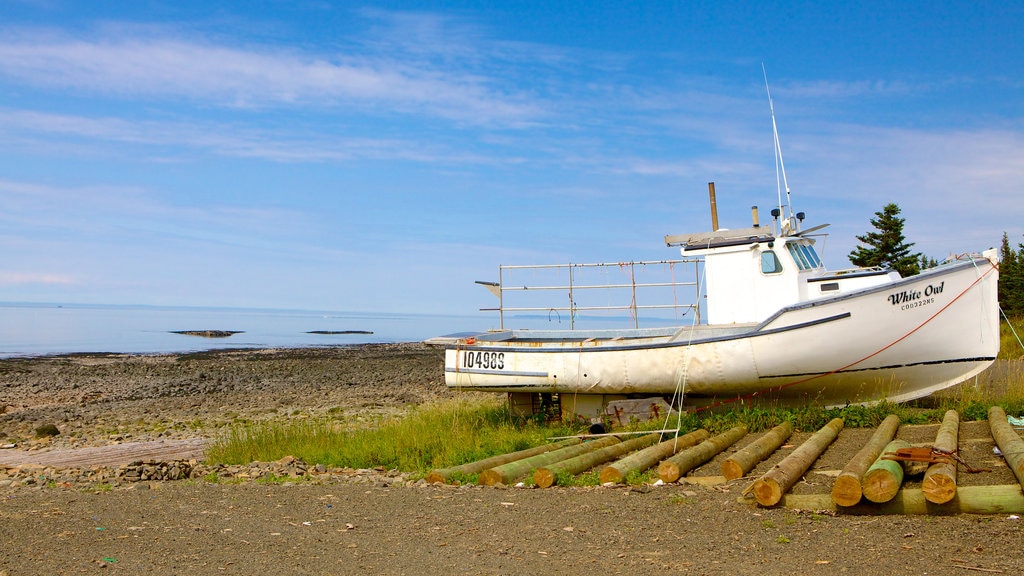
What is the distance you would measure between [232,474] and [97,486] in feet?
4.62

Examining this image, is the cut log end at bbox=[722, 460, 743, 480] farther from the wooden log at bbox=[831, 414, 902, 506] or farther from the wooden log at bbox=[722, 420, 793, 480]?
the wooden log at bbox=[831, 414, 902, 506]

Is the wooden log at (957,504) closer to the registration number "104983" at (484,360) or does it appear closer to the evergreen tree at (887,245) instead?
the registration number "104983" at (484,360)

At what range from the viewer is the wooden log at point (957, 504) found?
6180 mm

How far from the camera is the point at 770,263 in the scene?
12.9 metres

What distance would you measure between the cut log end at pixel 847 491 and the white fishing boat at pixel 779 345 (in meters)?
4.69

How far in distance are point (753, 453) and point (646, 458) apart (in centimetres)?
109

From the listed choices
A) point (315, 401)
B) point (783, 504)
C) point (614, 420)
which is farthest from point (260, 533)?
point (315, 401)

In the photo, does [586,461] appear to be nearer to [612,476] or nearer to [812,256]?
[612,476]

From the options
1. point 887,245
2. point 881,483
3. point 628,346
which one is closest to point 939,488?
point 881,483

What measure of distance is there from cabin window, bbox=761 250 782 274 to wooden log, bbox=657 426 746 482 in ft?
10.5

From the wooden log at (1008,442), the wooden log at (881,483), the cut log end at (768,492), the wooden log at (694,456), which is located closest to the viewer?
the wooden log at (881,483)

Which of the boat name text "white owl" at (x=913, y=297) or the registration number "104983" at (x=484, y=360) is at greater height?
the boat name text "white owl" at (x=913, y=297)

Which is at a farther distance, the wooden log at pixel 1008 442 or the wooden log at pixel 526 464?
the wooden log at pixel 526 464

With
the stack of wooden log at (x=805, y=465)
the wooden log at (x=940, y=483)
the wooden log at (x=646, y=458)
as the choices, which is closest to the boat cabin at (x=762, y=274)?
the stack of wooden log at (x=805, y=465)
